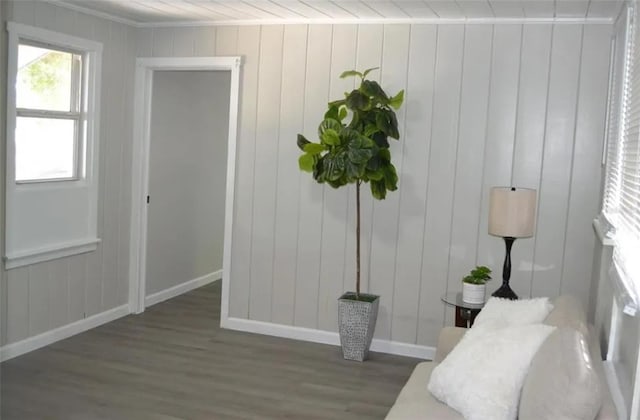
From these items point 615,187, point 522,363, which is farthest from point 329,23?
point 522,363

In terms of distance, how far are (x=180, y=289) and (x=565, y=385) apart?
15.7 ft

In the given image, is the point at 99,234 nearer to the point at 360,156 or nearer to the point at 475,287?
the point at 360,156

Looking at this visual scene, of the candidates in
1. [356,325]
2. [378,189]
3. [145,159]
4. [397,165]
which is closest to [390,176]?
[378,189]

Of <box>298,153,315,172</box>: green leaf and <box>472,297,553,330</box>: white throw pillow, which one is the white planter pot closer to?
<box>472,297,553,330</box>: white throw pillow

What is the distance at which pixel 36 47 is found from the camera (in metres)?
4.54

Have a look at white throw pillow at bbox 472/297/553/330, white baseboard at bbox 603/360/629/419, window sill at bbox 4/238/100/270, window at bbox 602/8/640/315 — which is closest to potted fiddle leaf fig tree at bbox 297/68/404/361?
window at bbox 602/8/640/315

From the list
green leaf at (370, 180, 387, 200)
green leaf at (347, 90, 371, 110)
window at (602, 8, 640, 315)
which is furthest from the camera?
green leaf at (370, 180, 387, 200)

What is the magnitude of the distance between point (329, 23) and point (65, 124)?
203cm

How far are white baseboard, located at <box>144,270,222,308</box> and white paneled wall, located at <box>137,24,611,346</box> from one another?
0.93m

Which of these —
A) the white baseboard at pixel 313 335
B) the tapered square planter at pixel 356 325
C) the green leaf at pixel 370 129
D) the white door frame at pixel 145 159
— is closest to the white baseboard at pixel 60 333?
the white door frame at pixel 145 159

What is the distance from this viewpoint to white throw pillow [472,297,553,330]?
9.60 feet

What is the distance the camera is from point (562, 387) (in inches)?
82.8

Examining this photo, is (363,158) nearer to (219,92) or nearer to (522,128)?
(522,128)

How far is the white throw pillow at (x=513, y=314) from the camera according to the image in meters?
2.93
